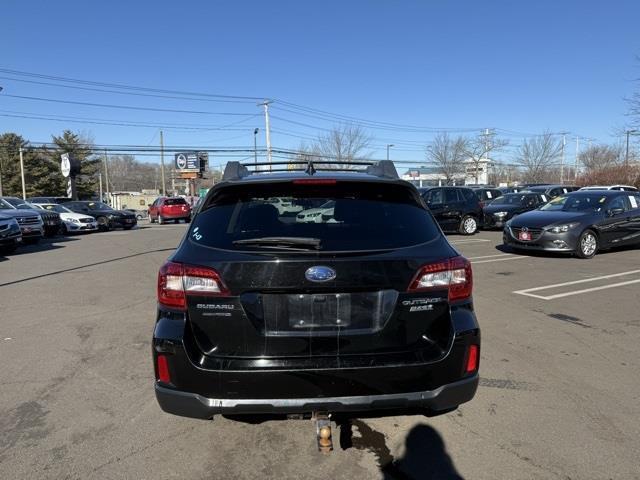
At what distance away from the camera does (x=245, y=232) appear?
2980mm

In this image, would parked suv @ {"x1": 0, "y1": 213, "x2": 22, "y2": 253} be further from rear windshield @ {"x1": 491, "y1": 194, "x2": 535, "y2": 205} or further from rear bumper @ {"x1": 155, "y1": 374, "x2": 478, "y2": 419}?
rear windshield @ {"x1": 491, "y1": 194, "x2": 535, "y2": 205}

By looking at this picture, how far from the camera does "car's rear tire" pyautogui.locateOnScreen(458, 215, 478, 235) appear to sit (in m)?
19.0

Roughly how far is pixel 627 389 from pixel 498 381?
3.34 ft

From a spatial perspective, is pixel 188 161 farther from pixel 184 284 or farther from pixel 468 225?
pixel 184 284

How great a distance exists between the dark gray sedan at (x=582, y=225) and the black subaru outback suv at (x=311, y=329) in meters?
9.91

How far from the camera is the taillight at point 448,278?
2803 mm

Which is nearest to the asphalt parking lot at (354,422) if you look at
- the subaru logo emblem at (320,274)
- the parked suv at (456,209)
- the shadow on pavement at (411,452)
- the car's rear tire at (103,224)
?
the shadow on pavement at (411,452)

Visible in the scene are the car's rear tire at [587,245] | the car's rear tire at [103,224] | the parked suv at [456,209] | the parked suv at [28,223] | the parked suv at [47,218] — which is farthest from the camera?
the car's rear tire at [103,224]

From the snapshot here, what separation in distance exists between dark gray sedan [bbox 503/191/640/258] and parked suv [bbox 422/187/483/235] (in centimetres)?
578

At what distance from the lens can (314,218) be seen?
3.05 metres

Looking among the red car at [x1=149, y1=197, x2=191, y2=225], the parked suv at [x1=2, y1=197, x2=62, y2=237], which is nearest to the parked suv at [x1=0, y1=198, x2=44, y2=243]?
the parked suv at [x1=2, y1=197, x2=62, y2=237]

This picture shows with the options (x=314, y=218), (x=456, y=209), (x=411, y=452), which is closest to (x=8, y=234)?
(x=314, y=218)

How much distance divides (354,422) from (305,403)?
39.4 inches

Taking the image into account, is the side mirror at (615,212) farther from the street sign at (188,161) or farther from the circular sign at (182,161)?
the circular sign at (182,161)
